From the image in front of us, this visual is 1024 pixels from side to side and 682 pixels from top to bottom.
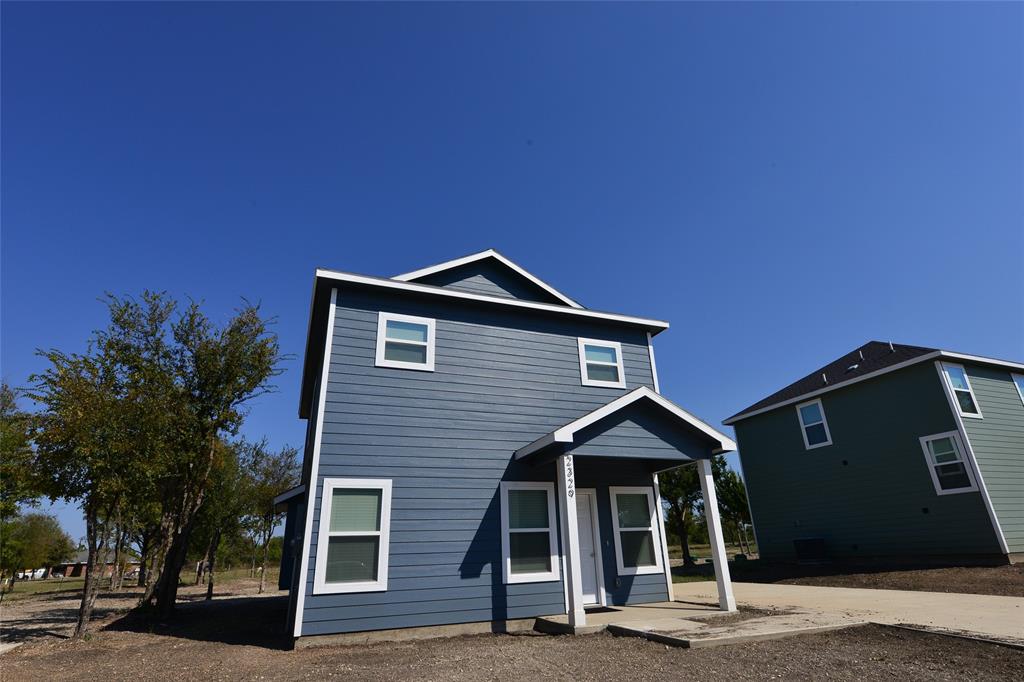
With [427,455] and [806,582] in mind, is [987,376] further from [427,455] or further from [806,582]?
[427,455]

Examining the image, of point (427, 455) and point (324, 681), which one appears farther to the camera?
point (427, 455)

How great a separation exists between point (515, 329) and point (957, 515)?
13.4m

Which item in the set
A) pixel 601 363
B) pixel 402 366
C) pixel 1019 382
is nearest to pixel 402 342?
pixel 402 366

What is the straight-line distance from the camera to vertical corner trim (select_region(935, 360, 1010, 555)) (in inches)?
497

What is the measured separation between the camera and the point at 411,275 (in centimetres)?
1002

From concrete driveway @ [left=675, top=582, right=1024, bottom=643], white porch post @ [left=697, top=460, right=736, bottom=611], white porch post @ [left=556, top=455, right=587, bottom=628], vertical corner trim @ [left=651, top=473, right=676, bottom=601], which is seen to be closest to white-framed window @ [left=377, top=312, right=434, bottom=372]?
white porch post @ [left=556, top=455, right=587, bottom=628]

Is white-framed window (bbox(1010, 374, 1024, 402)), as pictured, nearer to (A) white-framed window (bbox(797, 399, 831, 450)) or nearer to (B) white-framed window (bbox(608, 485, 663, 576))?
(A) white-framed window (bbox(797, 399, 831, 450))

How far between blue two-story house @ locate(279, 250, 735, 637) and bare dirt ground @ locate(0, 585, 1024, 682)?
0.82 metres

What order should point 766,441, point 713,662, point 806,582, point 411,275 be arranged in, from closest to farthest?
point 713,662
point 411,275
point 806,582
point 766,441

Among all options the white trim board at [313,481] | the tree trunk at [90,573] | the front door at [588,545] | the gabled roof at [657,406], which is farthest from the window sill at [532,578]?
the tree trunk at [90,573]

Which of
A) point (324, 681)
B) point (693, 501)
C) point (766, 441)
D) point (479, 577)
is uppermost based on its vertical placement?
point (766, 441)

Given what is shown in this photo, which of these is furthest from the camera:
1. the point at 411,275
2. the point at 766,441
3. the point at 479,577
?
the point at 766,441

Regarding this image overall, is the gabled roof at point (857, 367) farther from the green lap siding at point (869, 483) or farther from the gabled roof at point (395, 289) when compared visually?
the gabled roof at point (395, 289)

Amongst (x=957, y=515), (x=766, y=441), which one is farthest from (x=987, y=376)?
(x=766, y=441)
